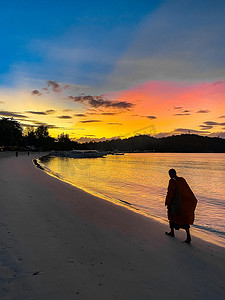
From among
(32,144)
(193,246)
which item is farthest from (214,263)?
(32,144)

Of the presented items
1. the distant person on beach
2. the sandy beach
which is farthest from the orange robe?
the sandy beach

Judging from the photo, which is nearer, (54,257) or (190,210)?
(54,257)

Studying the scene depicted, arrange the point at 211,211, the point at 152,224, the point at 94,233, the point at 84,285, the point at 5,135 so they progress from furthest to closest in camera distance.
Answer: the point at 5,135
the point at 211,211
the point at 152,224
the point at 94,233
the point at 84,285

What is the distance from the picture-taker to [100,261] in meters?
5.22

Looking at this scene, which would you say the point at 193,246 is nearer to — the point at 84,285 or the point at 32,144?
the point at 84,285

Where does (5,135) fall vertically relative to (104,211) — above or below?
above

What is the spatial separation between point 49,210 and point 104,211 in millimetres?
2328

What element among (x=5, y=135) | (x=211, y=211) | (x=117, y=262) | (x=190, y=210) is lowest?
(x=211, y=211)

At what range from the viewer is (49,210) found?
985 centimetres

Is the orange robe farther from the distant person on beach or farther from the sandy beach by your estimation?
the sandy beach

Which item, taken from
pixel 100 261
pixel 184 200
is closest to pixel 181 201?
pixel 184 200

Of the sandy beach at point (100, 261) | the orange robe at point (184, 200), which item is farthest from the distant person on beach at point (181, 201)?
the sandy beach at point (100, 261)

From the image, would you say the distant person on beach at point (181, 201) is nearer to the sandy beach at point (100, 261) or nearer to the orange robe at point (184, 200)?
the orange robe at point (184, 200)

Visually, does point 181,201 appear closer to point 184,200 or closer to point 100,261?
point 184,200
